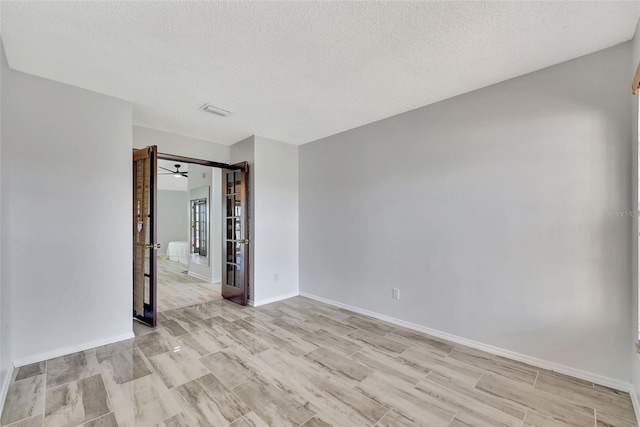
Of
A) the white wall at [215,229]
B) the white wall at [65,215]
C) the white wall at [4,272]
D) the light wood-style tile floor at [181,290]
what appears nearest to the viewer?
the white wall at [4,272]

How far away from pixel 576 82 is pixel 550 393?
2494 millimetres

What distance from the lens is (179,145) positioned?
4.14 m

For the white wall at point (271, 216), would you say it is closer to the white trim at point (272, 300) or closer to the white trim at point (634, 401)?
the white trim at point (272, 300)

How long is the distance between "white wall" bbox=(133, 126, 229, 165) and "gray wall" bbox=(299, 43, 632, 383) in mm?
2411

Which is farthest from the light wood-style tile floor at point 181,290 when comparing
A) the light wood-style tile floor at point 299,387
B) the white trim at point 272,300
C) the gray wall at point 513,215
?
the gray wall at point 513,215

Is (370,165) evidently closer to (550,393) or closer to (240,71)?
(240,71)

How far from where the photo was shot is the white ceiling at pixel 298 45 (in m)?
1.73

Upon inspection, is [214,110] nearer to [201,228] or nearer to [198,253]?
[201,228]

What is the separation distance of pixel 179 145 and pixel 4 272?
253 centimetres

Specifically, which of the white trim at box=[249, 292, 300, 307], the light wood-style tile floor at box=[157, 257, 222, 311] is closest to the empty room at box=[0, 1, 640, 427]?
the white trim at box=[249, 292, 300, 307]

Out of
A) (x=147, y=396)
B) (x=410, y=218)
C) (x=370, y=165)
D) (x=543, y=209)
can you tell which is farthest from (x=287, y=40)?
(x=147, y=396)

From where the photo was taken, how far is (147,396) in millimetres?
2035

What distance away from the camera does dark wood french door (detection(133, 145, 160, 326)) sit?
130 inches

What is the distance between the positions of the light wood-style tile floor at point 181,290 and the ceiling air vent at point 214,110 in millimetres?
2920
